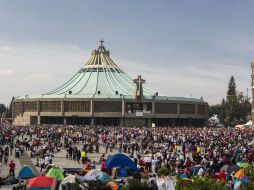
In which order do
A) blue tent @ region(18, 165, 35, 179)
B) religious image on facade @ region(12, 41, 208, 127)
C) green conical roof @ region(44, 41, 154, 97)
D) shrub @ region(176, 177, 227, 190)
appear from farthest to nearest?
green conical roof @ region(44, 41, 154, 97) → religious image on facade @ region(12, 41, 208, 127) → blue tent @ region(18, 165, 35, 179) → shrub @ region(176, 177, 227, 190)

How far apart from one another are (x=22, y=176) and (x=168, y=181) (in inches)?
244

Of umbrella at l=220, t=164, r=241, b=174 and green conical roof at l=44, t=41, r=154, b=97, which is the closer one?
umbrella at l=220, t=164, r=241, b=174

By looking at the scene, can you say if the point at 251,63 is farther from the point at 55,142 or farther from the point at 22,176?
the point at 22,176

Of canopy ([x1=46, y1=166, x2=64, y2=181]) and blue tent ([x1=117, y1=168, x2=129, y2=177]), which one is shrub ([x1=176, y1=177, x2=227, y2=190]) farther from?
blue tent ([x1=117, y1=168, x2=129, y2=177])

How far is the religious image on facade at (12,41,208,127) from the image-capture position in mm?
75938

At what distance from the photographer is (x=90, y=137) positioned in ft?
132

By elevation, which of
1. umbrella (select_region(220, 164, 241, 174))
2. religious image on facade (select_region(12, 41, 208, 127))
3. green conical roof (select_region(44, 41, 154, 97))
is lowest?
umbrella (select_region(220, 164, 241, 174))

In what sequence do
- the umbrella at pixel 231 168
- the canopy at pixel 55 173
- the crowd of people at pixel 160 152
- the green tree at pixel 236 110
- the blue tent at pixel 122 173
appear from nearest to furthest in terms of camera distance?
the canopy at pixel 55 173
the umbrella at pixel 231 168
the blue tent at pixel 122 173
the crowd of people at pixel 160 152
the green tree at pixel 236 110

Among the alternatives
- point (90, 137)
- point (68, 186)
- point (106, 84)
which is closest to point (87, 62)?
point (106, 84)

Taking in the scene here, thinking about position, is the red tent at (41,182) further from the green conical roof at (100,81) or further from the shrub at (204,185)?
the green conical roof at (100,81)

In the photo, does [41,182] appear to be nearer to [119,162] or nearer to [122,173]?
[122,173]

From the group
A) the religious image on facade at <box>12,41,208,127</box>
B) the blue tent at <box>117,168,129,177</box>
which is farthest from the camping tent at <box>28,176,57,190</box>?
the religious image on facade at <box>12,41,208,127</box>

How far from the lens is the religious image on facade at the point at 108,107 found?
2990 inches

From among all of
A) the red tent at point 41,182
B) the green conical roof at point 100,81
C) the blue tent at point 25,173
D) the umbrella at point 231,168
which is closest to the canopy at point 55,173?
the blue tent at point 25,173
